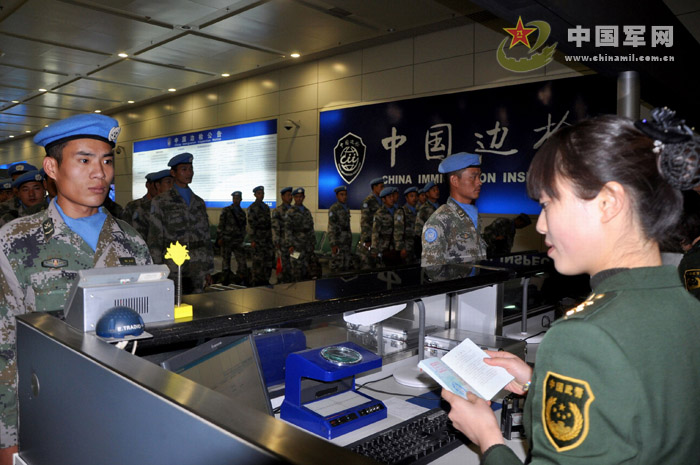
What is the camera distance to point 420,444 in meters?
1.40

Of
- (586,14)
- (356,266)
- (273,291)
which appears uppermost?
(586,14)

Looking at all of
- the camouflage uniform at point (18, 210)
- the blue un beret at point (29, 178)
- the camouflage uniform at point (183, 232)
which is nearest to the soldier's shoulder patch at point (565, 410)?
the camouflage uniform at point (183, 232)

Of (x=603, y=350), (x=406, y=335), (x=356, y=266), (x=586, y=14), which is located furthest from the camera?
(x=356, y=266)

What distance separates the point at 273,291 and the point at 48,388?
75 centimetres

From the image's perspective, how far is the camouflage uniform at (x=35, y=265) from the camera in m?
1.34

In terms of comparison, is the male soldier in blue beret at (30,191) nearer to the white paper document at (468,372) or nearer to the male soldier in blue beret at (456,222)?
the male soldier in blue beret at (456,222)

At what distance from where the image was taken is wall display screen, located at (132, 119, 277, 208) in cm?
1015

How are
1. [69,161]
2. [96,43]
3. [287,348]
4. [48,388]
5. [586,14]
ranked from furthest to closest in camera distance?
[96,43], [586,14], [287,348], [69,161], [48,388]

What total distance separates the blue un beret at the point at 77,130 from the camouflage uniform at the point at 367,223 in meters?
6.50

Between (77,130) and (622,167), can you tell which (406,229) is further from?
(622,167)

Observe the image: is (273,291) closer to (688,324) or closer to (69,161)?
(69,161)

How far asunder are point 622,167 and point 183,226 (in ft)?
14.4

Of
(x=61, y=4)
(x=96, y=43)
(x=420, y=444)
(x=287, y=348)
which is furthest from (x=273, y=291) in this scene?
(x=96, y=43)

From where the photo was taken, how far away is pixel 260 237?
29.5ft
